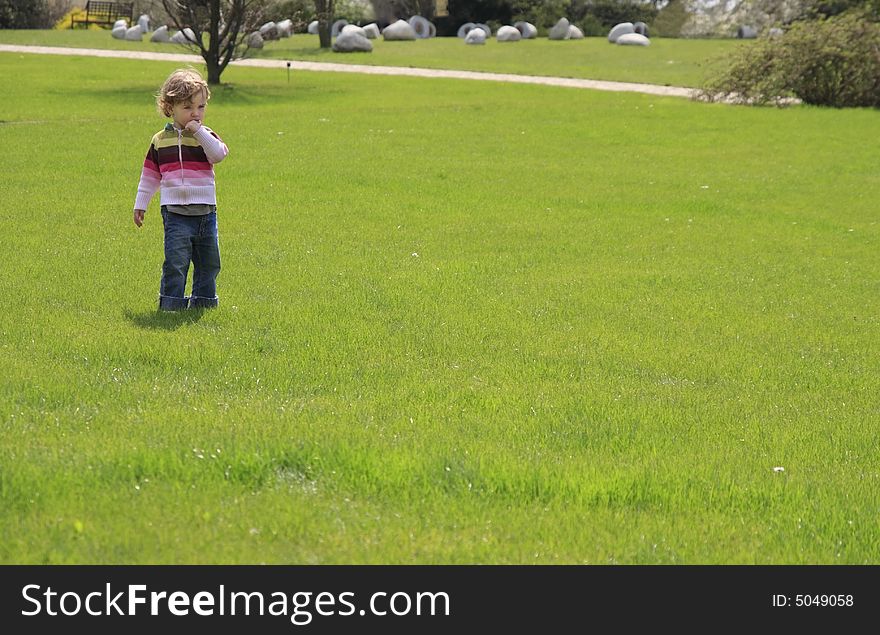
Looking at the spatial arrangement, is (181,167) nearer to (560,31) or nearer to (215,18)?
(215,18)

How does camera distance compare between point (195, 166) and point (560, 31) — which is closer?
point (195, 166)

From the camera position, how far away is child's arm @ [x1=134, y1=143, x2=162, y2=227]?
7.32 metres

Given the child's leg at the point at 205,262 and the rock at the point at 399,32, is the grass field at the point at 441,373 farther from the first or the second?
the rock at the point at 399,32

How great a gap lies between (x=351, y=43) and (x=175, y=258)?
38.3 meters

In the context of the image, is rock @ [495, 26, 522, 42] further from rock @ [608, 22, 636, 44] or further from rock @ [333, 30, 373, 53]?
rock @ [333, 30, 373, 53]

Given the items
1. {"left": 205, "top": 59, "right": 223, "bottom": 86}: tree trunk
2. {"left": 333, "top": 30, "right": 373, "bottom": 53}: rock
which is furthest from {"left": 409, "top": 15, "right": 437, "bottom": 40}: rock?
{"left": 205, "top": 59, "right": 223, "bottom": 86}: tree trunk

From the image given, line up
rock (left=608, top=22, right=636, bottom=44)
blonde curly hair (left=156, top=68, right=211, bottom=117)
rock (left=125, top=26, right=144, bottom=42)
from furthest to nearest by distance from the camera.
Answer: rock (left=608, top=22, right=636, bottom=44), rock (left=125, top=26, right=144, bottom=42), blonde curly hair (left=156, top=68, right=211, bottom=117)

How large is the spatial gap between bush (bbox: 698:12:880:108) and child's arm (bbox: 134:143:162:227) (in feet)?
72.7

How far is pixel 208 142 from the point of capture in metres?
7.06

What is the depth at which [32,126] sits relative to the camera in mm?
18594

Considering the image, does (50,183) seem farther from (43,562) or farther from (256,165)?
(43,562)

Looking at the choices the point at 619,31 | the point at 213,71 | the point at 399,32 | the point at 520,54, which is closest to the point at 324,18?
the point at 399,32

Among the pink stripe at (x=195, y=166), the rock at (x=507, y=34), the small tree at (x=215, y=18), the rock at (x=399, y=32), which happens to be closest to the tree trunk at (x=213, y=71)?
the small tree at (x=215, y=18)
